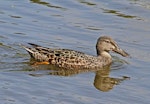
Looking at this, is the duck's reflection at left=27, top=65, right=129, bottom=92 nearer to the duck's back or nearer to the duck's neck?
the duck's back

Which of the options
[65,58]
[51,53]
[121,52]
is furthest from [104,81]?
[51,53]

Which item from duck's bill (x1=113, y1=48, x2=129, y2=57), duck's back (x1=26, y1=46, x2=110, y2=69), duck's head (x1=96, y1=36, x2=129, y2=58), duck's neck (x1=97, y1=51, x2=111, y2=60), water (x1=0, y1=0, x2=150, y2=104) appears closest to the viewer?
water (x1=0, y1=0, x2=150, y2=104)

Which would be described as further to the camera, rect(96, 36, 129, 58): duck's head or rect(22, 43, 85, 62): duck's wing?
rect(96, 36, 129, 58): duck's head

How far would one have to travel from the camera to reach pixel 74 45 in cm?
1518

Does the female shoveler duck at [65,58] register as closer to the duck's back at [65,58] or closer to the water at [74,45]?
the duck's back at [65,58]

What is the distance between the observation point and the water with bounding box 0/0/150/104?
→ 38.2 ft

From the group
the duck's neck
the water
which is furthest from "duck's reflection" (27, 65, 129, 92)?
the duck's neck

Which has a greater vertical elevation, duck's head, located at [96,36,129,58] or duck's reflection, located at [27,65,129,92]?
duck's head, located at [96,36,129,58]

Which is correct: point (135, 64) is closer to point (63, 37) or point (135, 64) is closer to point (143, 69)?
point (143, 69)

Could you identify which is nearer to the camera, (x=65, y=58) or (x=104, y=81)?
(x=104, y=81)

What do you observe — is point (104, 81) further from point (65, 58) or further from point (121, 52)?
point (121, 52)

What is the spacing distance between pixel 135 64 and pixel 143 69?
20.5 inches

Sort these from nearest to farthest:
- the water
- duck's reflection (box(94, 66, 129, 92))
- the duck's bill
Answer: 1. the water
2. duck's reflection (box(94, 66, 129, 92))
3. the duck's bill

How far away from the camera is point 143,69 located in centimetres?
1359
